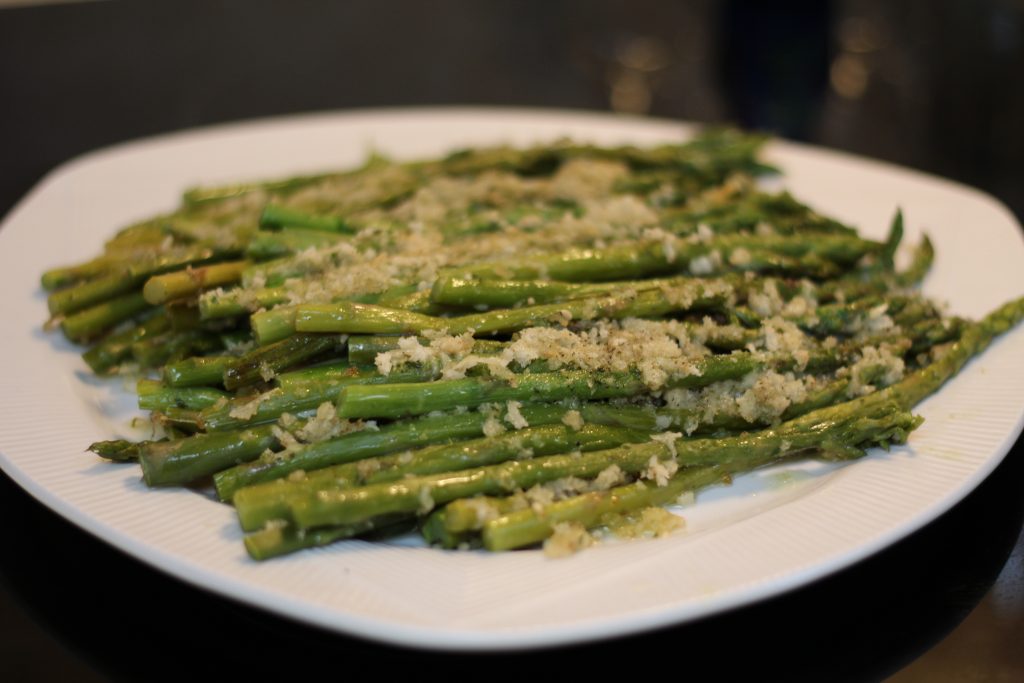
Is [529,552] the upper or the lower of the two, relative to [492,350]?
lower

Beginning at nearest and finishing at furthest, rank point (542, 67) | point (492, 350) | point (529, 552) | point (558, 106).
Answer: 1. point (529, 552)
2. point (492, 350)
3. point (558, 106)
4. point (542, 67)

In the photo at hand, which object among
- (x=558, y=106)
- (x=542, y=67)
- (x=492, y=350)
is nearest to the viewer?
(x=492, y=350)

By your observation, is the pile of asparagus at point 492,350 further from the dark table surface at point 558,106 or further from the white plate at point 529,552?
the dark table surface at point 558,106

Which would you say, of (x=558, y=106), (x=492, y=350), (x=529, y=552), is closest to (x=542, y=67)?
(x=558, y=106)

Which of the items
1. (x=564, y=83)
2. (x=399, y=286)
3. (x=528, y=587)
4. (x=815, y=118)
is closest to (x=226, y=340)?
(x=399, y=286)

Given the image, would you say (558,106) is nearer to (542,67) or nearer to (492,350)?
(542,67)

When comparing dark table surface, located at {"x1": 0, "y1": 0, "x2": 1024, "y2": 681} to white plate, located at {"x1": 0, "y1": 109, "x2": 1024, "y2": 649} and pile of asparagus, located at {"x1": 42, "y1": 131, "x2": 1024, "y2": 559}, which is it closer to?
white plate, located at {"x1": 0, "y1": 109, "x2": 1024, "y2": 649}
